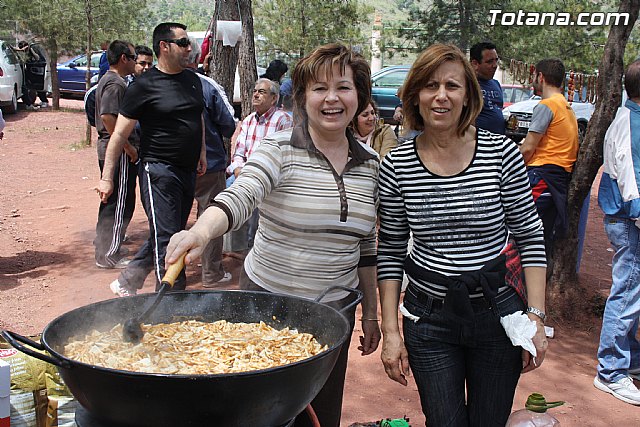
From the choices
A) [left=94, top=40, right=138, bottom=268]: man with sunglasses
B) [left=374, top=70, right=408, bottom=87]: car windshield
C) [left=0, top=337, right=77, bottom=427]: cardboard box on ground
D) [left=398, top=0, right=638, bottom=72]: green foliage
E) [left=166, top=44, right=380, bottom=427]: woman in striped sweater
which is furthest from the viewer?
[left=374, top=70, right=408, bottom=87]: car windshield

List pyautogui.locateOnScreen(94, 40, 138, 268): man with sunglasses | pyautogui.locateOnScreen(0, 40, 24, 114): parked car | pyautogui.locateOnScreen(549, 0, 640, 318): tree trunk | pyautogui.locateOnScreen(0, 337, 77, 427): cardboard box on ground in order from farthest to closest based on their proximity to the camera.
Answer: pyautogui.locateOnScreen(0, 40, 24, 114): parked car → pyautogui.locateOnScreen(94, 40, 138, 268): man with sunglasses → pyautogui.locateOnScreen(549, 0, 640, 318): tree trunk → pyautogui.locateOnScreen(0, 337, 77, 427): cardboard box on ground

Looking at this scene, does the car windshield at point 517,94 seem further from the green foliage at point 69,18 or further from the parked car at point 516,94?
the green foliage at point 69,18

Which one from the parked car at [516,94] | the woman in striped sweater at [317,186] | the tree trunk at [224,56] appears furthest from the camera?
the parked car at [516,94]

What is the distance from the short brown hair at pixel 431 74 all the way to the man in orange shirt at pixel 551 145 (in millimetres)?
3184

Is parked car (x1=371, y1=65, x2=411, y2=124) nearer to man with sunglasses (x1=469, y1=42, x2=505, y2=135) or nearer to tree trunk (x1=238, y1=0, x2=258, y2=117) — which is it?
tree trunk (x1=238, y1=0, x2=258, y2=117)

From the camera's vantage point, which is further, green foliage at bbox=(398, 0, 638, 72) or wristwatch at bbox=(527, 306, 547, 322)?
green foliage at bbox=(398, 0, 638, 72)

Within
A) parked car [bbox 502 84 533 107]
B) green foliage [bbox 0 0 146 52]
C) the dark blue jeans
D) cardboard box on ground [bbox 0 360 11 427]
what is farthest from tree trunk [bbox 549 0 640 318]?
parked car [bbox 502 84 533 107]

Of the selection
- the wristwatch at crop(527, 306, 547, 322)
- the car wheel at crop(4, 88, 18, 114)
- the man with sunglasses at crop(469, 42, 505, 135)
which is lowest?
the car wheel at crop(4, 88, 18, 114)

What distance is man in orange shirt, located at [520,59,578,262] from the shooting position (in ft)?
18.3

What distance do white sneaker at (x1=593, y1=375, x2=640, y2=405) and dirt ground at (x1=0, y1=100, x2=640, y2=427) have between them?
5cm

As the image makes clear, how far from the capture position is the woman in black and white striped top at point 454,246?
99.0 inches

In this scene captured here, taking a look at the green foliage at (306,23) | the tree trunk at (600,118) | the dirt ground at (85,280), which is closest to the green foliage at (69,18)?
the green foliage at (306,23)

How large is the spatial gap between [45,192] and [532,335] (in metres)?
8.88

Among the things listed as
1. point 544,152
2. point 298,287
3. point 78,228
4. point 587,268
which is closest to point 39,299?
point 78,228
